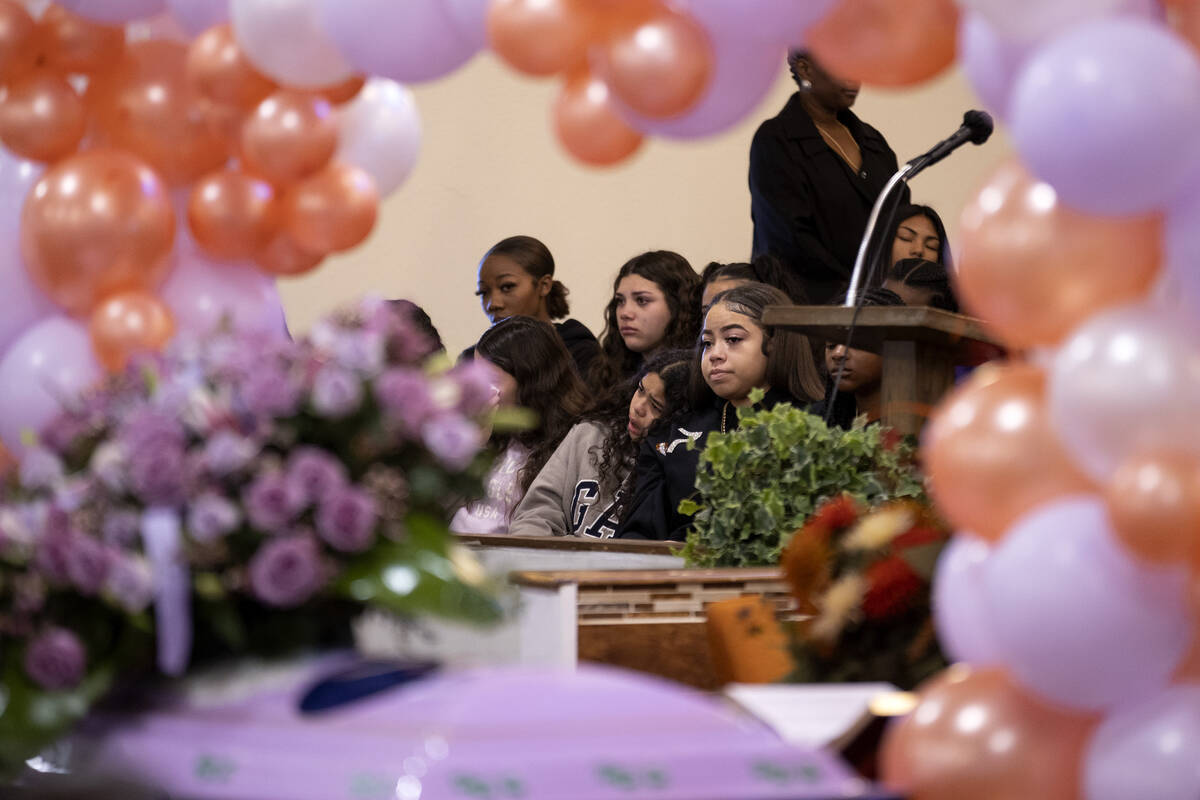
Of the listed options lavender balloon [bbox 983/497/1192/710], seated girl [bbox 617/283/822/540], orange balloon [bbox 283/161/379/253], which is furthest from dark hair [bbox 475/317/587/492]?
lavender balloon [bbox 983/497/1192/710]

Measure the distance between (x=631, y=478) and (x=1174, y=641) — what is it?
2.71 m

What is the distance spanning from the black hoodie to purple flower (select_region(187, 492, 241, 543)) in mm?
2192

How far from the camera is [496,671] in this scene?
5.24 ft

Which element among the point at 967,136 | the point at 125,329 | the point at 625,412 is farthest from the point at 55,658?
the point at 625,412

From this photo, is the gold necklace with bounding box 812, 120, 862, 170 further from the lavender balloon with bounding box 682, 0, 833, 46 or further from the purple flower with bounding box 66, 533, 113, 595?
the purple flower with bounding box 66, 533, 113, 595

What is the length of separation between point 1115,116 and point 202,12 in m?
1.44

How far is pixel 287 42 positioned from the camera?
2.13 meters

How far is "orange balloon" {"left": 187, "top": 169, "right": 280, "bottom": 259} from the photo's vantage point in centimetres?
247

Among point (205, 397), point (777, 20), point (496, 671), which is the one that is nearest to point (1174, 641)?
point (496, 671)

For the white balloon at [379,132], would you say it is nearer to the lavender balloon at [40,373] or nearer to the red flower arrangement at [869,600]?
the lavender balloon at [40,373]

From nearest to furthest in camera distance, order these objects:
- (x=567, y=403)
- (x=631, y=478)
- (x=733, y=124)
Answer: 1. (x=733, y=124)
2. (x=631, y=478)
3. (x=567, y=403)

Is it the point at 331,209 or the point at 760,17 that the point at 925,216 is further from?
the point at 760,17

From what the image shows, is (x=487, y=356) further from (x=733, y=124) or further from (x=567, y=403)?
(x=733, y=124)

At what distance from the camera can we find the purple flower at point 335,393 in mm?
1678
